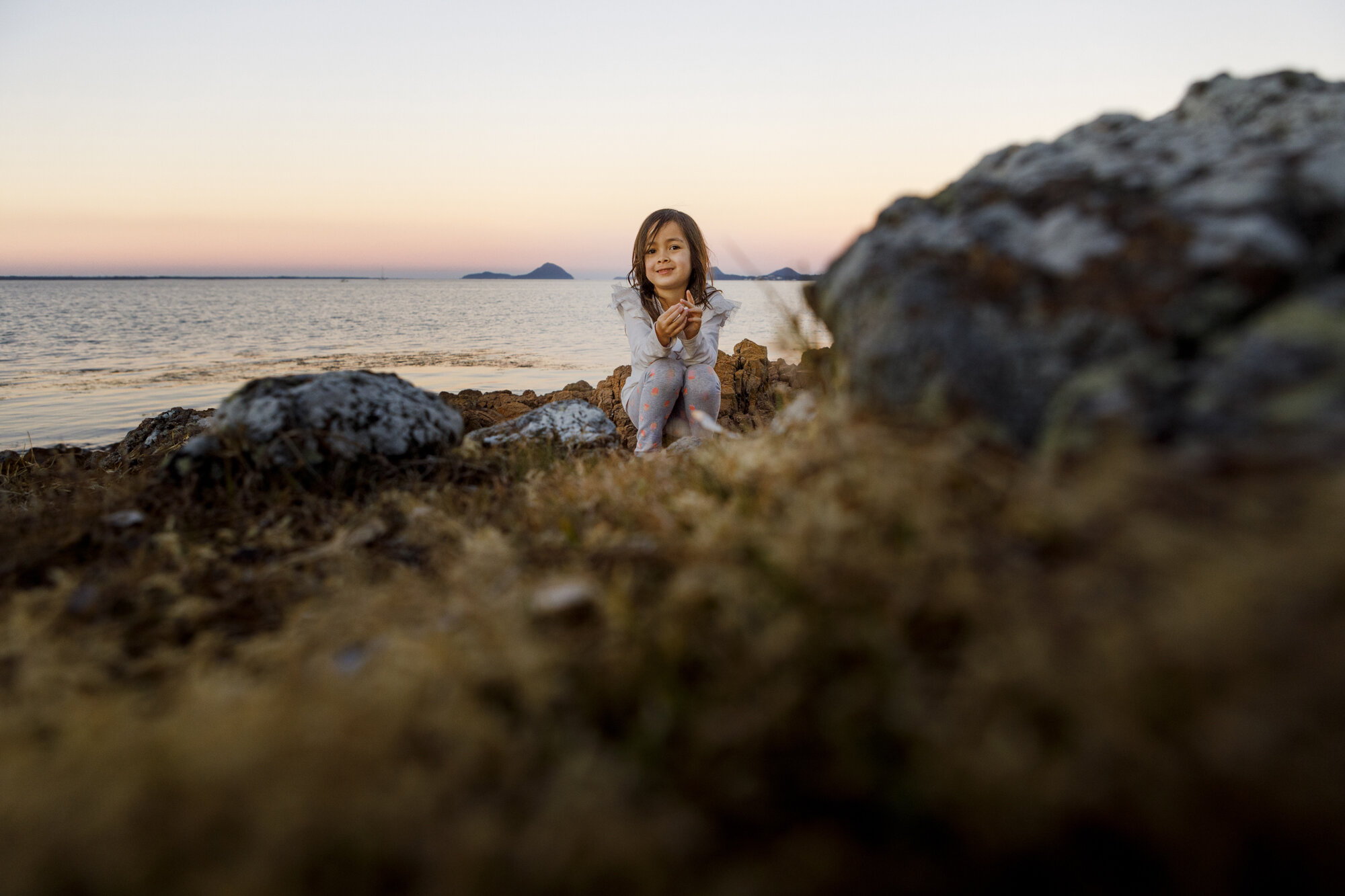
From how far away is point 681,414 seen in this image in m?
6.00

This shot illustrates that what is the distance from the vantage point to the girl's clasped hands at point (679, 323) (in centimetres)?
Result: 520

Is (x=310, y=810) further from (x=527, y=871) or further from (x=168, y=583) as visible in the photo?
(x=168, y=583)

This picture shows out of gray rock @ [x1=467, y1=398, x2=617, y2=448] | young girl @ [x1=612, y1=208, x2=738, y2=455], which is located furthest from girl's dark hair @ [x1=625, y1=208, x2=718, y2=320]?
gray rock @ [x1=467, y1=398, x2=617, y2=448]

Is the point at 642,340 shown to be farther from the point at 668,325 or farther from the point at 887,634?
the point at 887,634

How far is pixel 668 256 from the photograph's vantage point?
5996 mm

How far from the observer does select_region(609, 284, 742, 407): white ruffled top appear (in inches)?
226

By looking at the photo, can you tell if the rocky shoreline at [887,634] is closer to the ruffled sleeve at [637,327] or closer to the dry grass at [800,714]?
the dry grass at [800,714]

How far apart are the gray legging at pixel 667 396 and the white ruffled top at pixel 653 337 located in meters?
0.08

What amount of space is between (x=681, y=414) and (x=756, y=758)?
4.93m

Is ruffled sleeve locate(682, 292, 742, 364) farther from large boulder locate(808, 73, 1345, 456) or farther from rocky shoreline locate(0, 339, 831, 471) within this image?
large boulder locate(808, 73, 1345, 456)

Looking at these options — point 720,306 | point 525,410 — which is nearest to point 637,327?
point 720,306

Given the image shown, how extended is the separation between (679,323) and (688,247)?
3.76ft

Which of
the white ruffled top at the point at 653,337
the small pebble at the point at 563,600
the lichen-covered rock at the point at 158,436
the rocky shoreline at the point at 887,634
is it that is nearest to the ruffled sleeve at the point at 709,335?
the white ruffled top at the point at 653,337

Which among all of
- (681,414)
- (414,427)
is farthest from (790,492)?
(681,414)
